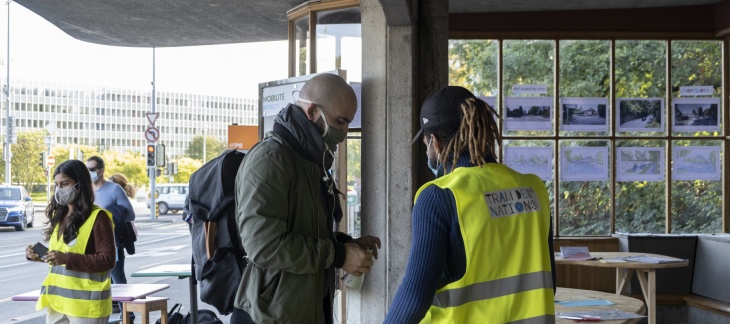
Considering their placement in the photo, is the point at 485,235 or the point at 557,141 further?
the point at 557,141

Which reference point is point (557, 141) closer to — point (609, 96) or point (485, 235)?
point (609, 96)

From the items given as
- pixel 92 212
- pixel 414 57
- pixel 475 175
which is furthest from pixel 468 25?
pixel 475 175

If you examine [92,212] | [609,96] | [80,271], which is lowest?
[80,271]

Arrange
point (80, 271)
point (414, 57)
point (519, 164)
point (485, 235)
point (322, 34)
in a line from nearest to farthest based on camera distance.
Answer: point (485, 235)
point (80, 271)
point (414, 57)
point (322, 34)
point (519, 164)

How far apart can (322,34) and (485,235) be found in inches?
214

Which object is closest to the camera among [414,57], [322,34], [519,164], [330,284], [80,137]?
[330,284]

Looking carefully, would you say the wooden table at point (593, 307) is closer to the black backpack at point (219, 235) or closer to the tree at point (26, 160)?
the black backpack at point (219, 235)

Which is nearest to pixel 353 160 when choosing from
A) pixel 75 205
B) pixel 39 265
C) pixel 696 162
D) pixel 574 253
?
pixel 574 253

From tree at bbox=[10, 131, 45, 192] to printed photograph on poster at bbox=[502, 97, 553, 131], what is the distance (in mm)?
47285

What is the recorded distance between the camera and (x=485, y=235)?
6.82 ft

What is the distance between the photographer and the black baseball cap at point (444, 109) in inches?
87.5

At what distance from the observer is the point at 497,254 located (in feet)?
6.88

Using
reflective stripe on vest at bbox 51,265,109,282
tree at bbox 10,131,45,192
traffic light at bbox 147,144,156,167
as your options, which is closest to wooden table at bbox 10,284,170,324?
reflective stripe on vest at bbox 51,265,109,282

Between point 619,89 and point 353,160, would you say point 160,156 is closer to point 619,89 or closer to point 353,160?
point 619,89
